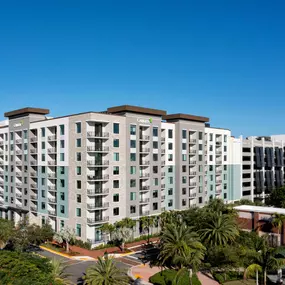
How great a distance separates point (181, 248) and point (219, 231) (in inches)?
265

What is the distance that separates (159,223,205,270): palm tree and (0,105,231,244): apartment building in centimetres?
1589

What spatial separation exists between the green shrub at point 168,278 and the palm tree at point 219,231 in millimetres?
7421

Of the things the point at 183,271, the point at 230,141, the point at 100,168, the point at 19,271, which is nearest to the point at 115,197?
the point at 100,168

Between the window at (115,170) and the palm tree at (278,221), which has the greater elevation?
the window at (115,170)

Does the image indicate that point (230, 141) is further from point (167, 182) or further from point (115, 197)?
point (115, 197)

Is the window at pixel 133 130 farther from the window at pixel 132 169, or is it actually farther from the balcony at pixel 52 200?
the balcony at pixel 52 200

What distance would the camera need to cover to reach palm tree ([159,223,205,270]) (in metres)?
39.0

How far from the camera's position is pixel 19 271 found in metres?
30.5

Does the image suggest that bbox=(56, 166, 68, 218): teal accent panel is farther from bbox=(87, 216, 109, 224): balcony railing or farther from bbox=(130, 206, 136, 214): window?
bbox=(130, 206, 136, 214): window

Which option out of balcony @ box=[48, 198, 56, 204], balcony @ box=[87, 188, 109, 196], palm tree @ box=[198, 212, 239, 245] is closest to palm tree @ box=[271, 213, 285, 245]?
palm tree @ box=[198, 212, 239, 245]

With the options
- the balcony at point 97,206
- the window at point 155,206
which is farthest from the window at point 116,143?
the window at point 155,206

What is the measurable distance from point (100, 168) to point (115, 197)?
5.89 m

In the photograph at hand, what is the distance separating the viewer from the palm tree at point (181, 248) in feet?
128

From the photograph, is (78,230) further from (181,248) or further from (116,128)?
(181,248)
